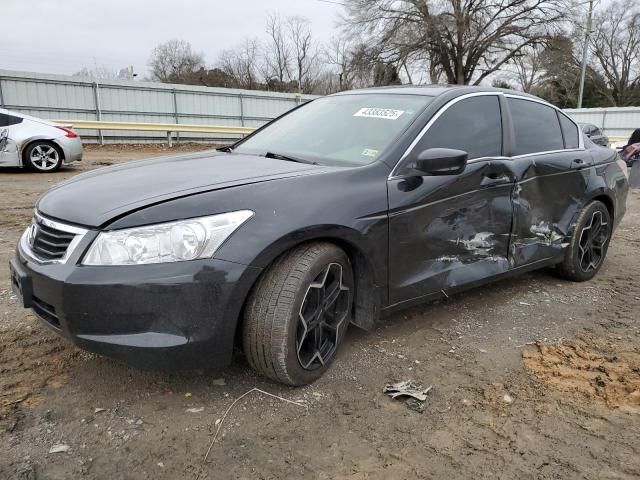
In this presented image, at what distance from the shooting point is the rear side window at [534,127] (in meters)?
3.85

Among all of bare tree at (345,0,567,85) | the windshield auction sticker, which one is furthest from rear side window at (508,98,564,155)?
bare tree at (345,0,567,85)

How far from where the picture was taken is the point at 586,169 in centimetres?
437

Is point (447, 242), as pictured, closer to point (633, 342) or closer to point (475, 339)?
point (475, 339)

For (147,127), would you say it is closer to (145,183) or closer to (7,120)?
(7,120)

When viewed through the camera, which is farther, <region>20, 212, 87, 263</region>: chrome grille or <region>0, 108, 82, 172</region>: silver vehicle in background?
<region>0, 108, 82, 172</region>: silver vehicle in background

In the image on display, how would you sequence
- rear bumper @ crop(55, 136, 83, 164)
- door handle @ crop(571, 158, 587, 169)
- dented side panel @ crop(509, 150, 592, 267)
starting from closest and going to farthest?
1. dented side panel @ crop(509, 150, 592, 267)
2. door handle @ crop(571, 158, 587, 169)
3. rear bumper @ crop(55, 136, 83, 164)

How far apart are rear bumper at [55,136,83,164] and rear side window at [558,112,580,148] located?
371 inches

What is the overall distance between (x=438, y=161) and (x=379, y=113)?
0.67 meters

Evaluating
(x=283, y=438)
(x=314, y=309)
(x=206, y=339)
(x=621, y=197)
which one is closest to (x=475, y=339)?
(x=314, y=309)

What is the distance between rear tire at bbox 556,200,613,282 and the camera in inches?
171

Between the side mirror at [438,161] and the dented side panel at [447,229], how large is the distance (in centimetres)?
11

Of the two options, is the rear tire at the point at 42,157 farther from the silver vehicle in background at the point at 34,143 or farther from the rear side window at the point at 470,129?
the rear side window at the point at 470,129

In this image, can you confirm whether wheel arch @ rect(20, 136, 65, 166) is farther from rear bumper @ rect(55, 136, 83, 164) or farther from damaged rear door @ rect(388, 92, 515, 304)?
damaged rear door @ rect(388, 92, 515, 304)

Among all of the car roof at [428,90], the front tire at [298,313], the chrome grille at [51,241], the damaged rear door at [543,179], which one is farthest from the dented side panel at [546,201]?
the chrome grille at [51,241]
